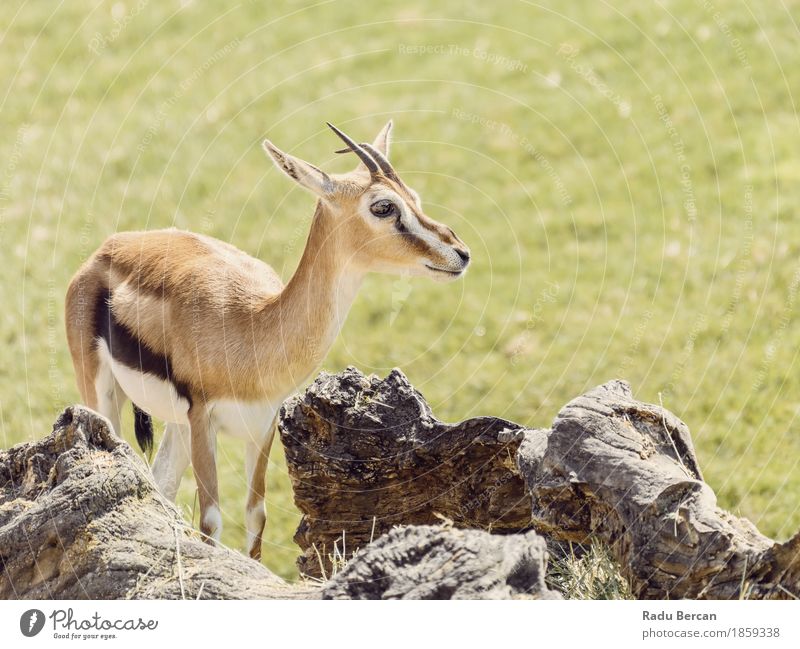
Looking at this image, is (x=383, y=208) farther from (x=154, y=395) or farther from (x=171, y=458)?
(x=171, y=458)

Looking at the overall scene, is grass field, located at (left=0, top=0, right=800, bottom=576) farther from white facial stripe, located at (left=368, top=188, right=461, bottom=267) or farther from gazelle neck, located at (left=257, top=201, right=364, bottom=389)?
white facial stripe, located at (left=368, top=188, right=461, bottom=267)

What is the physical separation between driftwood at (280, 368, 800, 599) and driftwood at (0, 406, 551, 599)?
0.67 m

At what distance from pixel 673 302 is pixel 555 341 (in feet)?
4.39

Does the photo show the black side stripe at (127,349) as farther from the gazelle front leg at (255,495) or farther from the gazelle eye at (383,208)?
the gazelle eye at (383,208)

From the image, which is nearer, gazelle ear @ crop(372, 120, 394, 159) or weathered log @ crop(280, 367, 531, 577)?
weathered log @ crop(280, 367, 531, 577)

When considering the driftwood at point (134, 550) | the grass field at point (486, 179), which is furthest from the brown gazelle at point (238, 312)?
the grass field at point (486, 179)

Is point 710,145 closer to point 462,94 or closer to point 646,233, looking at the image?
point 646,233

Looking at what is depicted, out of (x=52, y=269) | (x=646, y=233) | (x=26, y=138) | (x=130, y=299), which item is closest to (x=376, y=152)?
(x=130, y=299)

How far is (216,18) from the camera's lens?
57.7 ft

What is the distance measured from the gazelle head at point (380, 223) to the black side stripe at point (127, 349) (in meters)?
1.39

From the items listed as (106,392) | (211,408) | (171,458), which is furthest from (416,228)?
(171,458)

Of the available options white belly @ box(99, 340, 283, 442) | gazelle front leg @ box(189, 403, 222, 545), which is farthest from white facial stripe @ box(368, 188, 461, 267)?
gazelle front leg @ box(189, 403, 222, 545)

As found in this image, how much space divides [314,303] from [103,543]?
255 cm

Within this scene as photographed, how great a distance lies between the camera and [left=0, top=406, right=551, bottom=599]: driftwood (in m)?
5.20
